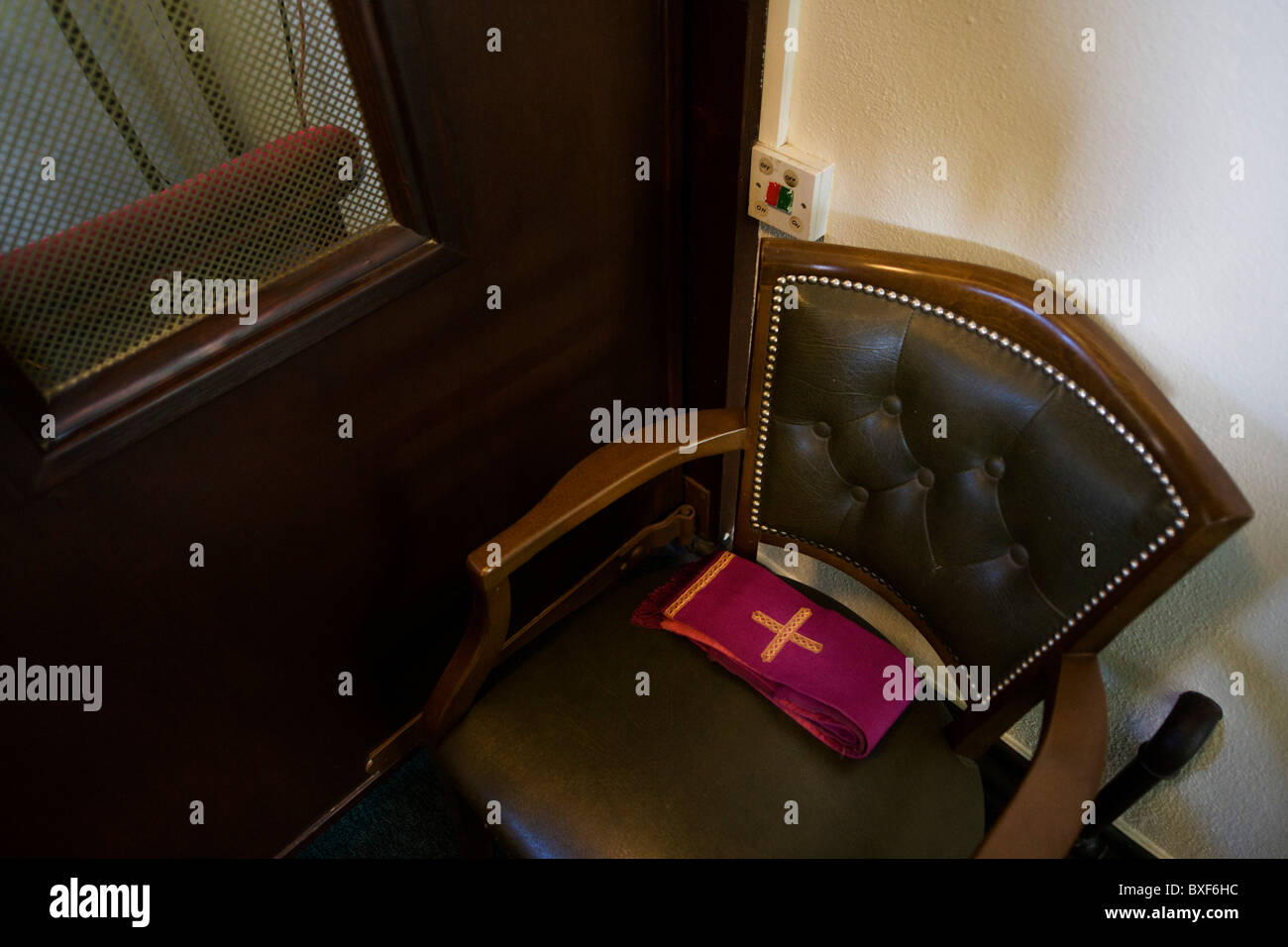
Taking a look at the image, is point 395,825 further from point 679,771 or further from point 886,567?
point 886,567

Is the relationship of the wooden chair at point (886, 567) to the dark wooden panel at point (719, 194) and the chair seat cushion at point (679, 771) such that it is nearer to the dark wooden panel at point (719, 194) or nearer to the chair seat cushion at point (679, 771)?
the chair seat cushion at point (679, 771)

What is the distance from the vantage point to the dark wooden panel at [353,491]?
0.88m

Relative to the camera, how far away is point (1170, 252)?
2.71 ft

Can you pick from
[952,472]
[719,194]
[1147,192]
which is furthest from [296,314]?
[1147,192]

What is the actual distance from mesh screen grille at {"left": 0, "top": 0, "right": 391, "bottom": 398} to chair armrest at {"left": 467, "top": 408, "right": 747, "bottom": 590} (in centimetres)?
38

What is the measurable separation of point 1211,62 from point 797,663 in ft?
2.42

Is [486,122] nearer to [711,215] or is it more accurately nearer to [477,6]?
[477,6]

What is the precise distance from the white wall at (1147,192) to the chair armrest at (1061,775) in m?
0.26

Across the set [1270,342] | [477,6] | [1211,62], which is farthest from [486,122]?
[1270,342]

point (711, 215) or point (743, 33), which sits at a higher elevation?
point (743, 33)

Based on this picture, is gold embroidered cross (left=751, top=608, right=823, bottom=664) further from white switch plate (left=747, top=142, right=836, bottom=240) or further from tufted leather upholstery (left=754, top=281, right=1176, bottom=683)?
white switch plate (left=747, top=142, right=836, bottom=240)

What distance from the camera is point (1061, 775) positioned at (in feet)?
2.63

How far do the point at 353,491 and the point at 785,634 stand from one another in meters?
0.59

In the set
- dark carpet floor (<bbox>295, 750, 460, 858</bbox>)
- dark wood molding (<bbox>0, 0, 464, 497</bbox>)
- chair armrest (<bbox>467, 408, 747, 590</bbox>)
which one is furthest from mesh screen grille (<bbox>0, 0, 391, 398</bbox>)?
dark carpet floor (<bbox>295, 750, 460, 858</bbox>)
